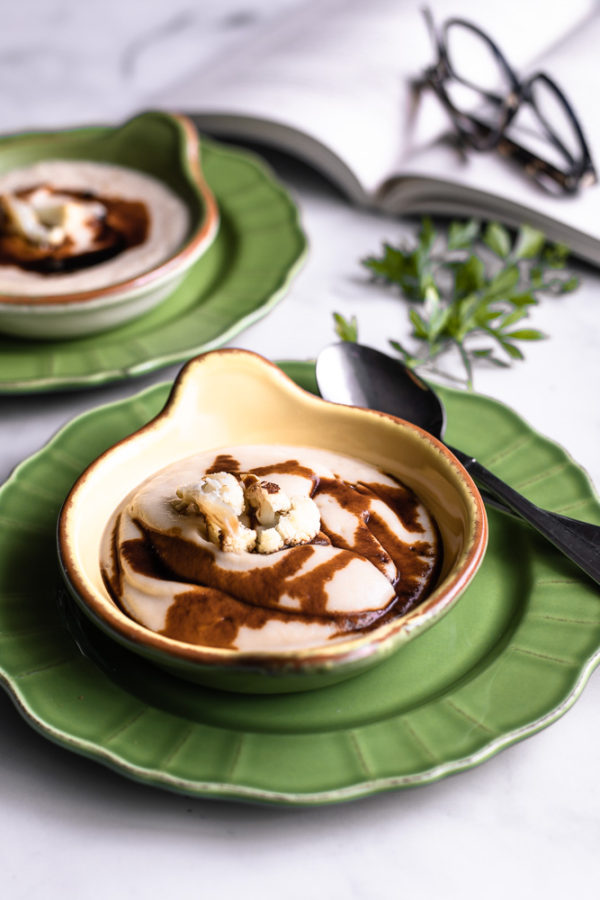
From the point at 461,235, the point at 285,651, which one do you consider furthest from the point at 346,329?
the point at 285,651

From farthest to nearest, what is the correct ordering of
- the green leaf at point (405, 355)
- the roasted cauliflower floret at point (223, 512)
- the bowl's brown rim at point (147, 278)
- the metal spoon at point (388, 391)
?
the green leaf at point (405, 355)
the bowl's brown rim at point (147, 278)
the metal spoon at point (388, 391)
the roasted cauliflower floret at point (223, 512)

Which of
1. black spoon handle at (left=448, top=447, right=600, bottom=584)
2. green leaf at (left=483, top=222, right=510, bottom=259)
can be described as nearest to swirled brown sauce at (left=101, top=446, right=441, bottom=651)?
black spoon handle at (left=448, top=447, right=600, bottom=584)

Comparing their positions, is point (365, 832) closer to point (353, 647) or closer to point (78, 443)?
point (353, 647)

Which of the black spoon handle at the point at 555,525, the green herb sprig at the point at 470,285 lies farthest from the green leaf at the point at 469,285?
the black spoon handle at the point at 555,525

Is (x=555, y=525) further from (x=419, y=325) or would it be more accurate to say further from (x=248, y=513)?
(x=419, y=325)

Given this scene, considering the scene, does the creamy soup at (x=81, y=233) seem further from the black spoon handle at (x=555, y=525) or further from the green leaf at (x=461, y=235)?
the black spoon handle at (x=555, y=525)

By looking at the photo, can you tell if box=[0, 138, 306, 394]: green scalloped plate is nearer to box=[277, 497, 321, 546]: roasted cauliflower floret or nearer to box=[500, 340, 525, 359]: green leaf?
box=[500, 340, 525, 359]: green leaf

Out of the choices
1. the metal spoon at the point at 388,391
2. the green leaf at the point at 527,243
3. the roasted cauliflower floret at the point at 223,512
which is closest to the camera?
the roasted cauliflower floret at the point at 223,512

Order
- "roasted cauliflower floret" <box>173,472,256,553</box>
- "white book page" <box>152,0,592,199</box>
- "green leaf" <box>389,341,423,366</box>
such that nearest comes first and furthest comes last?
1. "roasted cauliflower floret" <box>173,472,256,553</box>
2. "green leaf" <box>389,341,423,366</box>
3. "white book page" <box>152,0,592,199</box>
